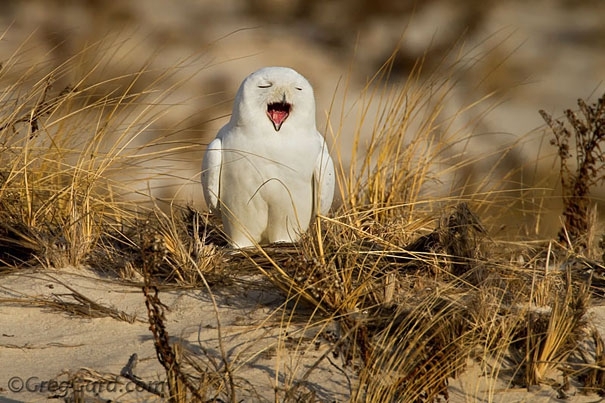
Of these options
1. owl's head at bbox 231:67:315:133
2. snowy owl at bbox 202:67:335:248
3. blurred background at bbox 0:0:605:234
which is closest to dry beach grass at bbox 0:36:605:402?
snowy owl at bbox 202:67:335:248

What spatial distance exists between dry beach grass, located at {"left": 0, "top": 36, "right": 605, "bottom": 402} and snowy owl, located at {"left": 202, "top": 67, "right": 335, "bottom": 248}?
128 millimetres

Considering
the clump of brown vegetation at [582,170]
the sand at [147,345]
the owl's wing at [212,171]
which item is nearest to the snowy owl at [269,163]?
the owl's wing at [212,171]

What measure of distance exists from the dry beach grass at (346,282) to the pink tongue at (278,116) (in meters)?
0.43

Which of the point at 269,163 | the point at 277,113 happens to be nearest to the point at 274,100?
the point at 277,113

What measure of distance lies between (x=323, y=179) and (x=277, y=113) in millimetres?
324

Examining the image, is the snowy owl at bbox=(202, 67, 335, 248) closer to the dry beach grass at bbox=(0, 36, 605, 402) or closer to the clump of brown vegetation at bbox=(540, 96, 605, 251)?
the dry beach grass at bbox=(0, 36, 605, 402)

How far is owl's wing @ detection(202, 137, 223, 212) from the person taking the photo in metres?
3.88

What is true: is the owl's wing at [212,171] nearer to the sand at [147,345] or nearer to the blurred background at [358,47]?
the sand at [147,345]

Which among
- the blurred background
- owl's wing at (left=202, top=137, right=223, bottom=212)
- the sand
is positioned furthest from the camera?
the blurred background

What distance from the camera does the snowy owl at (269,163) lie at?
3766 millimetres

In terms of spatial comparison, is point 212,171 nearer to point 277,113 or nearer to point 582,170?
point 277,113

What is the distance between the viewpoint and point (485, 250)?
3584 millimetres

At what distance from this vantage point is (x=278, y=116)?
12.4 ft

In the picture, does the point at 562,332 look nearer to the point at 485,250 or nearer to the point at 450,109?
the point at 485,250
